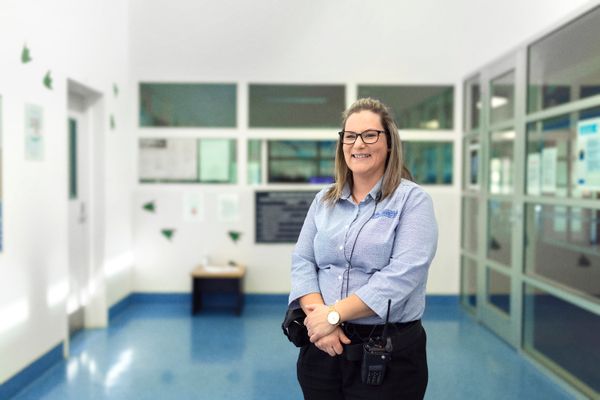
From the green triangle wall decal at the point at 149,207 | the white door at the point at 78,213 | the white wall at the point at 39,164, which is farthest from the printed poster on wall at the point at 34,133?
the green triangle wall decal at the point at 149,207

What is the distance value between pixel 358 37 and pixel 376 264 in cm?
422

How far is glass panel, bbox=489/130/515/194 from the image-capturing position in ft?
13.4

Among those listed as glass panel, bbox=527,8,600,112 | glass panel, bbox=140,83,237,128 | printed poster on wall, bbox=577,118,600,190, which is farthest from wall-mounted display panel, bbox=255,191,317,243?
printed poster on wall, bbox=577,118,600,190

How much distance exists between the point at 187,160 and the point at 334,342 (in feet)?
13.9

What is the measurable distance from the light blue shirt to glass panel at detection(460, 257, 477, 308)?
145 inches

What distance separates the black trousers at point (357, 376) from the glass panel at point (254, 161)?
3962 millimetres

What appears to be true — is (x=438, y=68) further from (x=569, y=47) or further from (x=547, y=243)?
(x=547, y=243)

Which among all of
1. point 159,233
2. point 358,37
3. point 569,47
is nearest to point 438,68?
point 358,37

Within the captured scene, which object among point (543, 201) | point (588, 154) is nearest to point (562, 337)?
point (543, 201)

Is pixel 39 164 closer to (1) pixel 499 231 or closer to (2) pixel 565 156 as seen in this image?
(2) pixel 565 156

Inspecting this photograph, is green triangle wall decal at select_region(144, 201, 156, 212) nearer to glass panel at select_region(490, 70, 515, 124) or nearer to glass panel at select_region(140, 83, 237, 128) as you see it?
glass panel at select_region(140, 83, 237, 128)

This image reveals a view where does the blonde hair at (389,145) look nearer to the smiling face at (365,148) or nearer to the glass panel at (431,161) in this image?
the smiling face at (365,148)

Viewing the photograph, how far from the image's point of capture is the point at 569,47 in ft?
10.8

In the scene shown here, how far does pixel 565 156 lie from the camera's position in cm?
325
